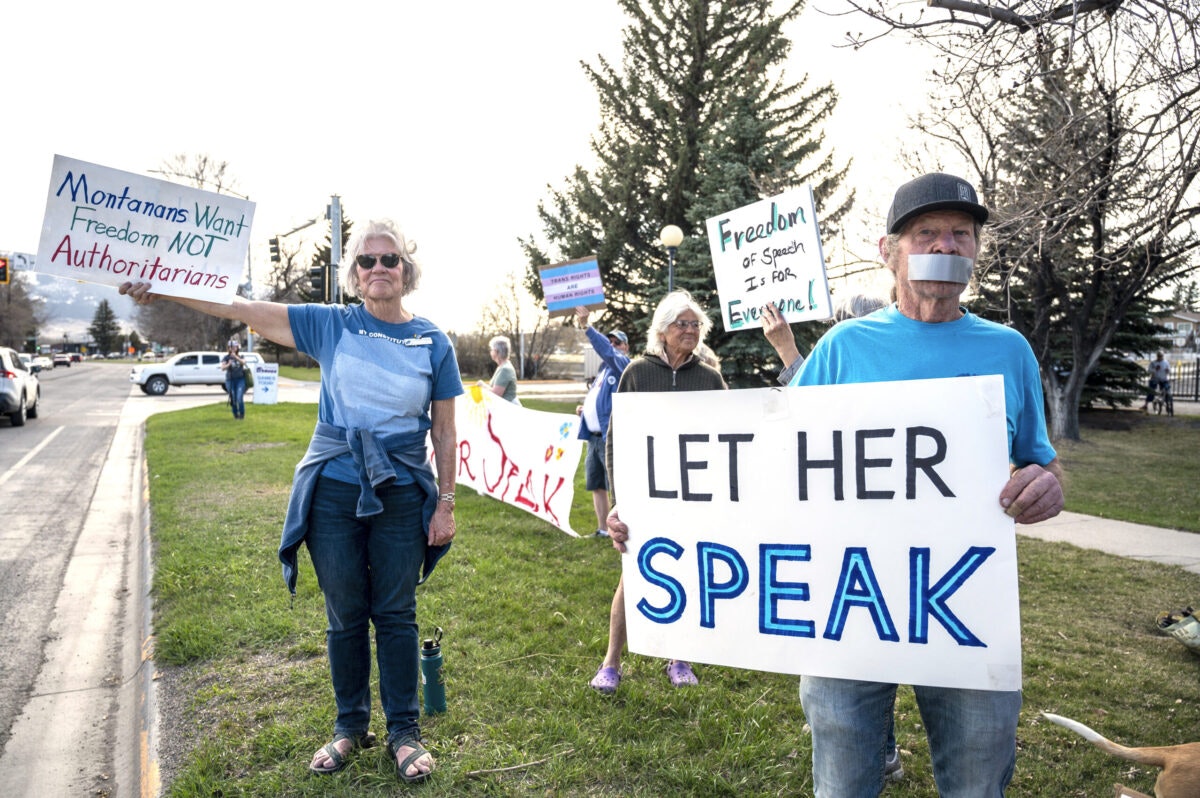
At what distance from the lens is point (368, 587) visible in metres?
3.10

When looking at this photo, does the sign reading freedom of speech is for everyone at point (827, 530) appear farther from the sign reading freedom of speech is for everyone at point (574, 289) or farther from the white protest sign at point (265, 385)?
the white protest sign at point (265, 385)

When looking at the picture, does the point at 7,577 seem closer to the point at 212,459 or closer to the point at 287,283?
the point at 212,459

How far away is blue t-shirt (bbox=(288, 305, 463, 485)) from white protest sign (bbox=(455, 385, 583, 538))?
409 centimetres

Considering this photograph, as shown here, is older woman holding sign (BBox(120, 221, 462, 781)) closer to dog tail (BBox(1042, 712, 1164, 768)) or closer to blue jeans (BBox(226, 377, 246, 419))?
dog tail (BBox(1042, 712, 1164, 768))

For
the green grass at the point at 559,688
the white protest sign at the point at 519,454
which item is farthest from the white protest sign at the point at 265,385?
the green grass at the point at 559,688

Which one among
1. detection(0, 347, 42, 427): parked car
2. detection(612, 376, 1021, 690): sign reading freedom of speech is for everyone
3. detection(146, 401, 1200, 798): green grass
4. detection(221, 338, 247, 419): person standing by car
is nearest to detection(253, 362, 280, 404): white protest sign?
detection(221, 338, 247, 419): person standing by car

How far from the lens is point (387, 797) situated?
2.92 metres

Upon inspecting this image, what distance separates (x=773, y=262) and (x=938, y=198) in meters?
1.95

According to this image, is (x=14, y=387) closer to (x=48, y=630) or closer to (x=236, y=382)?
(x=236, y=382)

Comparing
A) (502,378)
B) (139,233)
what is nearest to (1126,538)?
(502,378)

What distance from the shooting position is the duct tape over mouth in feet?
6.52

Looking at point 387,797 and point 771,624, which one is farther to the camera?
point 387,797

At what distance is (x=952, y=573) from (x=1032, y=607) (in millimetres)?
4087

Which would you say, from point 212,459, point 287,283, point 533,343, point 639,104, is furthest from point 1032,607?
point 287,283
